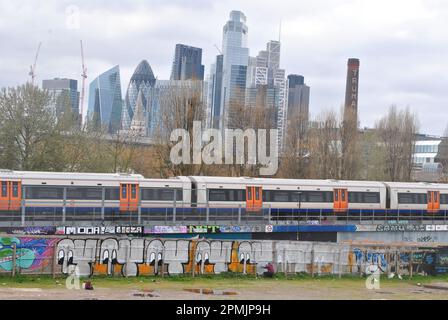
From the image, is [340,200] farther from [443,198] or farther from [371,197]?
[443,198]

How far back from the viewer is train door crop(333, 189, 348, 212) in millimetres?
63031

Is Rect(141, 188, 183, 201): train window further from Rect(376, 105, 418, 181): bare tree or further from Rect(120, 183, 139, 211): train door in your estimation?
Rect(376, 105, 418, 181): bare tree

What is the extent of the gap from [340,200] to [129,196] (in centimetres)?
2015

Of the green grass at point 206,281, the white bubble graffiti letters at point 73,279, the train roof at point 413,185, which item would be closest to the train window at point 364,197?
the train roof at point 413,185

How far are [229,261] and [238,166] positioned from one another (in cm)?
4381

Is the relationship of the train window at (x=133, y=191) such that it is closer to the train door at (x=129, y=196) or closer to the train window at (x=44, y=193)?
the train door at (x=129, y=196)

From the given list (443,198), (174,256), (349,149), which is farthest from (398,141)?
(174,256)

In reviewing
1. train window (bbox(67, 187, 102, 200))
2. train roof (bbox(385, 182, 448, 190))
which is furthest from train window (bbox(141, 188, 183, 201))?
train roof (bbox(385, 182, 448, 190))

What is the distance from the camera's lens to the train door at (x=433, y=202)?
69.4m

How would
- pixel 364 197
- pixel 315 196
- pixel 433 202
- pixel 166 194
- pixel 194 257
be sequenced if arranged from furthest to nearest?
pixel 433 202 < pixel 364 197 < pixel 315 196 < pixel 166 194 < pixel 194 257

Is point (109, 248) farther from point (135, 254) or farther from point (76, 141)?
point (76, 141)

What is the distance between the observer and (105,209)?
5266cm

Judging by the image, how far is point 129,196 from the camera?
53.8 m
